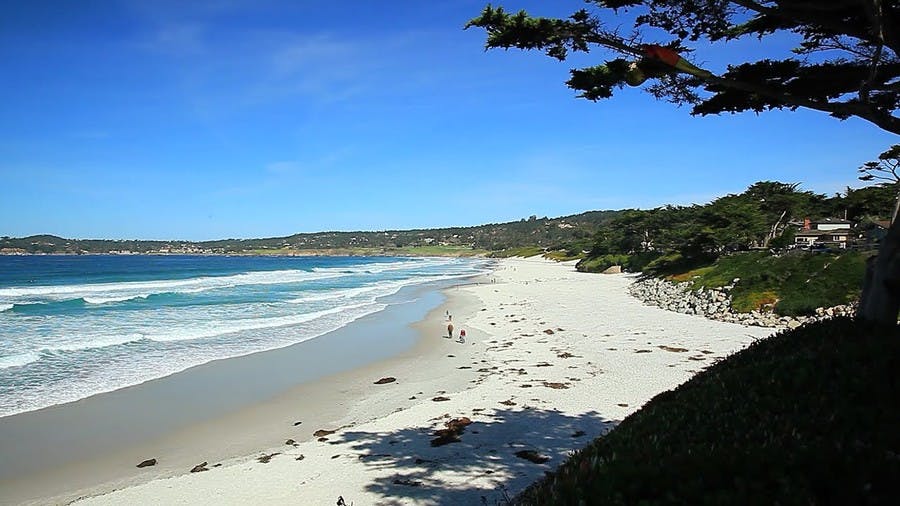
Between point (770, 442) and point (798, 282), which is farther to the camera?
point (798, 282)

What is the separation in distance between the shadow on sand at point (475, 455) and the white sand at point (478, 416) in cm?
2

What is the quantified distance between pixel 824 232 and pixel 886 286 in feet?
182

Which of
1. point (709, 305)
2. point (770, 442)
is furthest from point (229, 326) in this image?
point (770, 442)

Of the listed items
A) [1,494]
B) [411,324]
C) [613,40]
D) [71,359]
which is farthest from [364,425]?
[411,324]

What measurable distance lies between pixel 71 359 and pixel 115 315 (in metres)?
11.8

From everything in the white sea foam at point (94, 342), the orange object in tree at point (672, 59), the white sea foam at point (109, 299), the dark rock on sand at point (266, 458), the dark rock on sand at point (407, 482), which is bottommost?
the dark rock on sand at point (266, 458)

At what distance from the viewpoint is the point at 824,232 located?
169 ft

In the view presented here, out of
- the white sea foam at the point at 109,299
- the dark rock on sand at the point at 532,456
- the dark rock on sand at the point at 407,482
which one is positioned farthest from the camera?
the white sea foam at the point at 109,299

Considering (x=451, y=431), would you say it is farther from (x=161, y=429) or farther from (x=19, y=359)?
(x=19, y=359)

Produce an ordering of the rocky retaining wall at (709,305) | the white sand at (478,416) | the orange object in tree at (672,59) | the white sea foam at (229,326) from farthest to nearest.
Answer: the white sea foam at (229,326) < the rocky retaining wall at (709,305) < the white sand at (478,416) < the orange object in tree at (672,59)

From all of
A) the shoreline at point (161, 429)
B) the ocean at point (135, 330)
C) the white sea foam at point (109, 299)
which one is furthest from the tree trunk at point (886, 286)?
the white sea foam at point (109, 299)

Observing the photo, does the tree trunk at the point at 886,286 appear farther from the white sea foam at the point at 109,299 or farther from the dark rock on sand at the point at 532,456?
the white sea foam at the point at 109,299

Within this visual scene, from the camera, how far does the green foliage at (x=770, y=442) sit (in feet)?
8.08

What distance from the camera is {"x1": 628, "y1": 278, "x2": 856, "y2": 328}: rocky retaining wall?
1836cm
